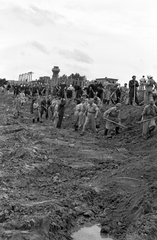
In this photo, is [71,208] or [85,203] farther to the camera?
[85,203]

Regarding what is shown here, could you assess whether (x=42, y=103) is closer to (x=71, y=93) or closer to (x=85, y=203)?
(x=71, y=93)

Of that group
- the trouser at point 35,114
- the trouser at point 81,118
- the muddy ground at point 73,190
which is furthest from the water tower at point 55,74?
the muddy ground at point 73,190

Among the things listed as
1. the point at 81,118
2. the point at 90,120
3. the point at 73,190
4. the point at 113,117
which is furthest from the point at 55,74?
the point at 73,190

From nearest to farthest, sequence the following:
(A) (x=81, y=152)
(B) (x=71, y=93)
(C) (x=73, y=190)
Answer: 1. (C) (x=73, y=190)
2. (A) (x=81, y=152)
3. (B) (x=71, y=93)

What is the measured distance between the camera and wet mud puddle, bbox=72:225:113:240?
5715 millimetres

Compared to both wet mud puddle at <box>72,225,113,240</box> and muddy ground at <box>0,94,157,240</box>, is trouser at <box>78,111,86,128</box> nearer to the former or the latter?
muddy ground at <box>0,94,157,240</box>

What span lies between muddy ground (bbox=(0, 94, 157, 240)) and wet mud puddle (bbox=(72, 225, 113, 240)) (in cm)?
12

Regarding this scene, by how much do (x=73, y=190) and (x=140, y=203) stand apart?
69.6 inches

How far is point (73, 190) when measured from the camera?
7.65 meters

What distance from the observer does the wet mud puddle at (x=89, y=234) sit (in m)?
5.71

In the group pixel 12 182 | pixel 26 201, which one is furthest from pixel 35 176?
pixel 26 201

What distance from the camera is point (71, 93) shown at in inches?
945

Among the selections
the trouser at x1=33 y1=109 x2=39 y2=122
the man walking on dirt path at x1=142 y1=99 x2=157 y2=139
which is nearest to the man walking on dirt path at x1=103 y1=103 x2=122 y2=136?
the man walking on dirt path at x1=142 y1=99 x2=157 y2=139

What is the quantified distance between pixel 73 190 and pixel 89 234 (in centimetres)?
186
